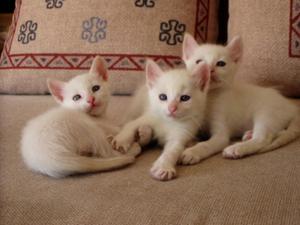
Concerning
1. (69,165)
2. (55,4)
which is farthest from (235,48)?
(55,4)

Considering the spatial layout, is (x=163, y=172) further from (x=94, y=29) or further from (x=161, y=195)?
(x=94, y=29)

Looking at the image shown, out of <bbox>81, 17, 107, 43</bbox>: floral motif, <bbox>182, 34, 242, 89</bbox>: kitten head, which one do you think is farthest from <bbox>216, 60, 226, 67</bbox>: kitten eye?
<bbox>81, 17, 107, 43</bbox>: floral motif

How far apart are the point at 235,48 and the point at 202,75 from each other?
0.21 m

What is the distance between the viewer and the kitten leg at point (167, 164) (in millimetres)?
836

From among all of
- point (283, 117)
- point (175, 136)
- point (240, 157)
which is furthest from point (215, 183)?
point (283, 117)

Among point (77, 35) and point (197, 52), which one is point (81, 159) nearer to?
point (197, 52)

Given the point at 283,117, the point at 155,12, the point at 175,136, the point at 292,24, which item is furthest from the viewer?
the point at 155,12

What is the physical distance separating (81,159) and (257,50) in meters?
0.86

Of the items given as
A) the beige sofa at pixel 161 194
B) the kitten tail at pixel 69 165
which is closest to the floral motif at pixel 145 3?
the beige sofa at pixel 161 194

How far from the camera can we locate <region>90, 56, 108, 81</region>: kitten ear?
3.96ft

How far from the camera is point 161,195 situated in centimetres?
75

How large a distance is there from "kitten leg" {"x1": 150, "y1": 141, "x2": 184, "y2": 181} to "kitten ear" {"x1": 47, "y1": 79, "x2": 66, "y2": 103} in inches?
14.6

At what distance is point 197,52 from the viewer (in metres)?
1.22

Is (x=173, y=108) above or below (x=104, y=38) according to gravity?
below
